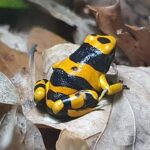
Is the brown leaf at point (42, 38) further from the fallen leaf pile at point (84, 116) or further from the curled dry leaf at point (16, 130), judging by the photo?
the curled dry leaf at point (16, 130)

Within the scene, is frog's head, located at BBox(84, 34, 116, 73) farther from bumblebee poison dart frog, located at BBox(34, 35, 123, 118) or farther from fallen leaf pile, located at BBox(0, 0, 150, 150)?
fallen leaf pile, located at BBox(0, 0, 150, 150)

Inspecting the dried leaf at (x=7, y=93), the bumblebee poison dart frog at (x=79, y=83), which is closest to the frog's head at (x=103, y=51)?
the bumblebee poison dart frog at (x=79, y=83)

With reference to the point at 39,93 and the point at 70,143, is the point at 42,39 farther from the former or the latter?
the point at 70,143

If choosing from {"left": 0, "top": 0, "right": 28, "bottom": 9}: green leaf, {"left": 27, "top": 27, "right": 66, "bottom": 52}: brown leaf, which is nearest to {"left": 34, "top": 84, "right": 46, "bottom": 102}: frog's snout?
{"left": 27, "top": 27, "right": 66, "bottom": 52}: brown leaf

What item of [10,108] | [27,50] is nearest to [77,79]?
[10,108]

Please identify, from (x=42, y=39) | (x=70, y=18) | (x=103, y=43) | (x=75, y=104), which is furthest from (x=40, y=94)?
(x=70, y=18)
